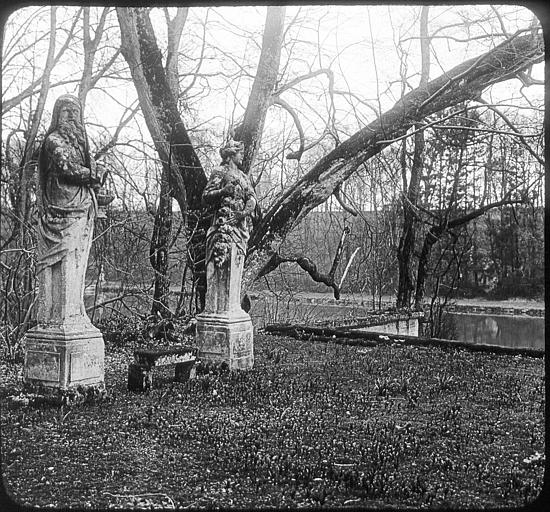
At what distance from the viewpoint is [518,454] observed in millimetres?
4238

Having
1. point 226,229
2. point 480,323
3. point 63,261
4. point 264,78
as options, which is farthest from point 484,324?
point 63,261

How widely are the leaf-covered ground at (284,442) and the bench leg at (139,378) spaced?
0.38ft

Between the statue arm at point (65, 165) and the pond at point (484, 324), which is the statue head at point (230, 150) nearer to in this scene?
the statue arm at point (65, 165)

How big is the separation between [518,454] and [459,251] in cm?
738

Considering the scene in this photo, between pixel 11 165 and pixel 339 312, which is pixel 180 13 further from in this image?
pixel 339 312

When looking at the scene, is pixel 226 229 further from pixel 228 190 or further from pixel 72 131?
pixel 72 131

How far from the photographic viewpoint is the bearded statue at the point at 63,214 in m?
5.00

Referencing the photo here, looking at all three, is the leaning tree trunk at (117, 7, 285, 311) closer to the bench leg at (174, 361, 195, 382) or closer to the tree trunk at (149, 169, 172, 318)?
the tree trunk at (149, 169, 172, 318)

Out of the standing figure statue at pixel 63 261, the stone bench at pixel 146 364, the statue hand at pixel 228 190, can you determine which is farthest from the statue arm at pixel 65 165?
the statue hand at pixel 228 190

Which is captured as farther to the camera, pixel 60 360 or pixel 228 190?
pixel 228 190

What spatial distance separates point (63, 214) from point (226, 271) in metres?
2.11

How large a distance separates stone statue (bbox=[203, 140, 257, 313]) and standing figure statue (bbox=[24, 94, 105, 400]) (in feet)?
5.85

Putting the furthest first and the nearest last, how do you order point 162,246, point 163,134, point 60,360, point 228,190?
1. point 162,246
2. point 163,134
3. point 228,190
4. point 60,360

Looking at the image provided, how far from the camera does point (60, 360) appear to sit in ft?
16.0
